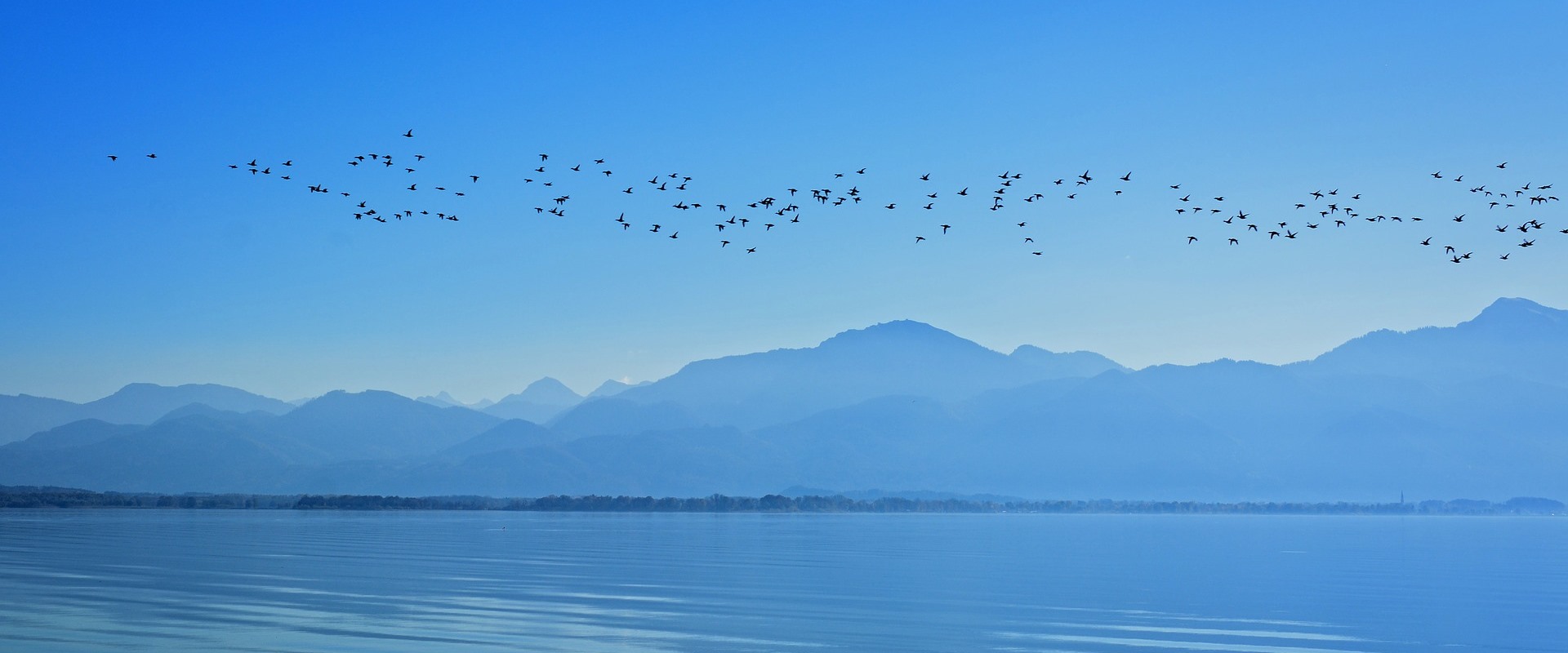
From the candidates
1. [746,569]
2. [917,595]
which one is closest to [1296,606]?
[917,595]

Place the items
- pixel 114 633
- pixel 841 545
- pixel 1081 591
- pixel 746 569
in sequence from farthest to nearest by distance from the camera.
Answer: pixel 841 545 < pixel 746 569 < pixel 1081 591 < pixel 114 633

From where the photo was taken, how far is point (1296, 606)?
134 feet

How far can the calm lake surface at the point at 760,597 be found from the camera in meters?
31.5

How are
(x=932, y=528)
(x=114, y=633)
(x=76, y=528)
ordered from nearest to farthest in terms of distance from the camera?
(x=114, y=633)
(x=76, y=528)
(x=932, y=528)

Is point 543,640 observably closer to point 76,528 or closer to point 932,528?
point 76,528

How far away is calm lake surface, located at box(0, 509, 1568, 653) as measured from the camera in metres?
31.5

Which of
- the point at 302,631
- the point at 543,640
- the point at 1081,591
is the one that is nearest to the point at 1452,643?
the point at 1081,591

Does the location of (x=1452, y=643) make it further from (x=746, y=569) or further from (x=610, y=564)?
(x=610, y=564)

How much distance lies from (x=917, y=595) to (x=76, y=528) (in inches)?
3075

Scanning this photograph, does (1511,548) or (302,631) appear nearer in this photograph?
(302,631)

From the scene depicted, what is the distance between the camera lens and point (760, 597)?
41.4 meters

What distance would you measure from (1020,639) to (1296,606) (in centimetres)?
1355

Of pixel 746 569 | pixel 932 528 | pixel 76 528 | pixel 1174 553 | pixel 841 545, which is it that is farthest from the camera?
pixel 932 528

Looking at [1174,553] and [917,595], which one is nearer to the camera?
[917,595]
